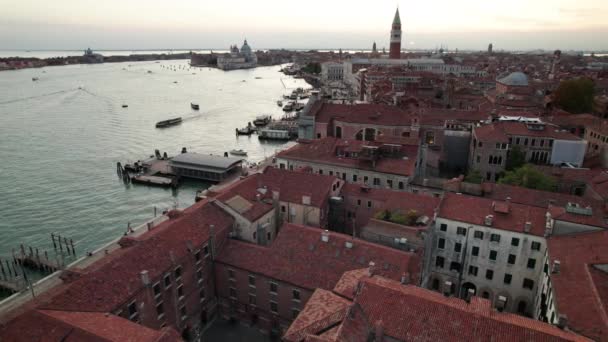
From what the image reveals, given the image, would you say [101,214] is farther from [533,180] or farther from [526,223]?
[533,180]

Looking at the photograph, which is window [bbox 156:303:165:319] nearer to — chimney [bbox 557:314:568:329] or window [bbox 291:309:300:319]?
window [bbox 291:309:300:319]

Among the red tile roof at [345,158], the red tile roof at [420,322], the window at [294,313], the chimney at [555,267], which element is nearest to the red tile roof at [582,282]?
the chimney at [555,267]

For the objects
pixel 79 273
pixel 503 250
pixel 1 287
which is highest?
pixel 79 273

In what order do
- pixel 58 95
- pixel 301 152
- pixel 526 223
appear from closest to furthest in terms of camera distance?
pixel 526 223
pixel 301 152
pixel 58 95

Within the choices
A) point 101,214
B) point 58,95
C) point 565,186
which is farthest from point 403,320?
point 58,95

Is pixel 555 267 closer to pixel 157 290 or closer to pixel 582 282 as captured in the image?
pixel 582 282
